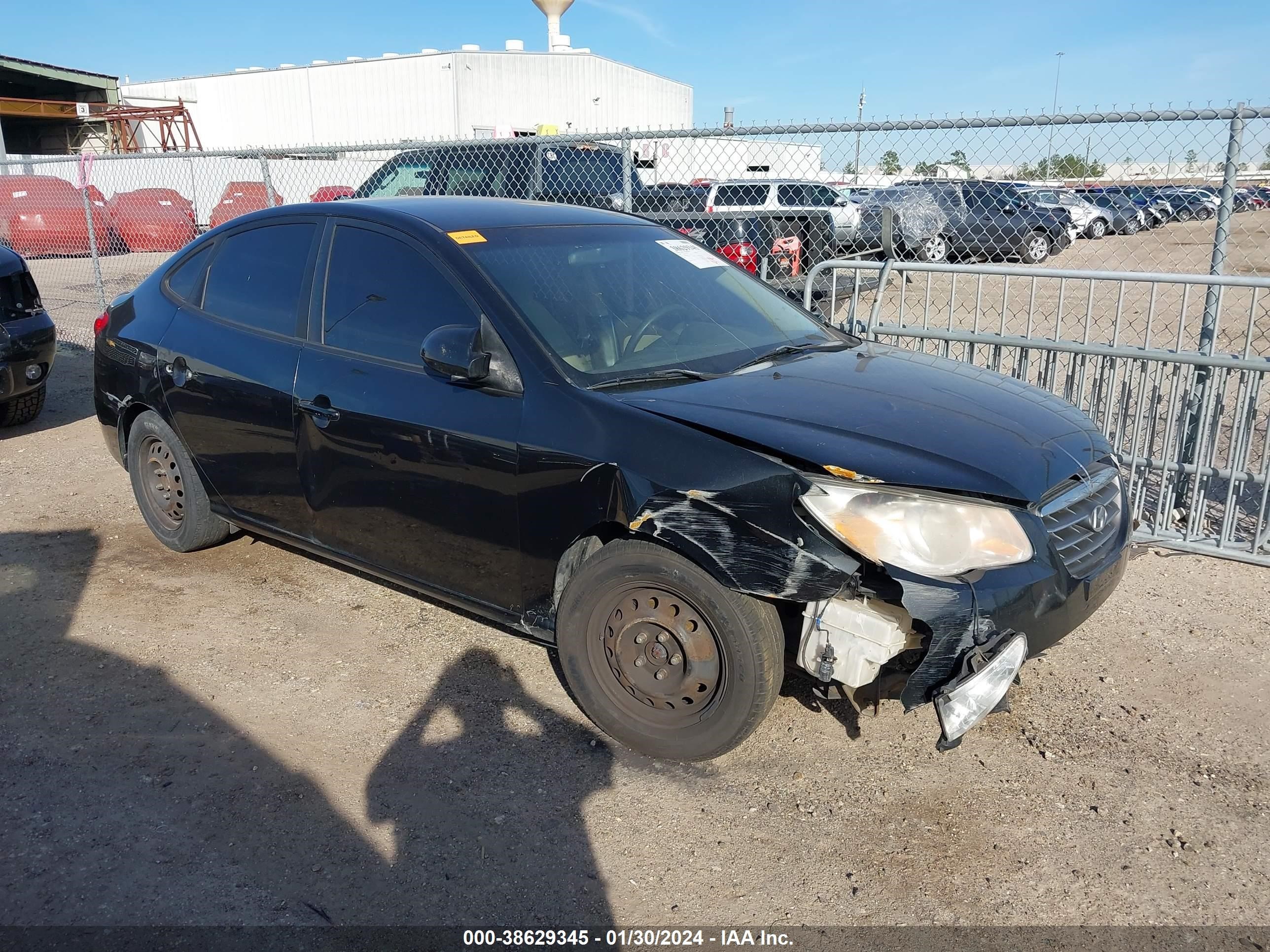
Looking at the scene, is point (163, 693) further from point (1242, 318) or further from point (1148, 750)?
point (1242, 318)

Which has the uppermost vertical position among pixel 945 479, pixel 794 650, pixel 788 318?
pixel 788 318

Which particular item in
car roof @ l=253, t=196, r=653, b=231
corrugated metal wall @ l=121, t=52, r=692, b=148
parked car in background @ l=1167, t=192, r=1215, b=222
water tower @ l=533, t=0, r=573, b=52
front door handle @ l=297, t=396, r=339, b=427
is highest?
water tower @ l=533, t=0, r=573, b=52

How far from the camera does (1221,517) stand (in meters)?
5.35

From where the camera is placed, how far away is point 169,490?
496 centimetres

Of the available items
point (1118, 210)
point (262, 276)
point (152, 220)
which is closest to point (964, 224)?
point (1118, 210)

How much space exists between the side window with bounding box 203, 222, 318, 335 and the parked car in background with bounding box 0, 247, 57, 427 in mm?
3356

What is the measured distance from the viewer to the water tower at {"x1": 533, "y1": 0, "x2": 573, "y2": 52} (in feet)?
161

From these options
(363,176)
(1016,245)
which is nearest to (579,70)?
(363,176)

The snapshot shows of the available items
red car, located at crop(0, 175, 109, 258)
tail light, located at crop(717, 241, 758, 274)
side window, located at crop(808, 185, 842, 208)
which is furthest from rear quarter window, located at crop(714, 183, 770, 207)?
red car, located at crop(0, 175, 109, 258)

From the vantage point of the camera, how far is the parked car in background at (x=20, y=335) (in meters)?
7.00

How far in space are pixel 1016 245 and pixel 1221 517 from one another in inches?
302

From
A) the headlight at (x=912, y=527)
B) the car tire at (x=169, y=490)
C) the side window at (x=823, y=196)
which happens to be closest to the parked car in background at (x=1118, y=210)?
the side window at (x=823, y=196)

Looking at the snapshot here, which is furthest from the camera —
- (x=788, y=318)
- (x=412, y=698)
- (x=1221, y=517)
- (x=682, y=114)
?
(x=682, y=114)

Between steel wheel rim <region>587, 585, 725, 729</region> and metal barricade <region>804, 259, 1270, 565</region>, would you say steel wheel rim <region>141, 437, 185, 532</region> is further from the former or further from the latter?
metal barricade <region>804, 259, 1270, 565</region>
